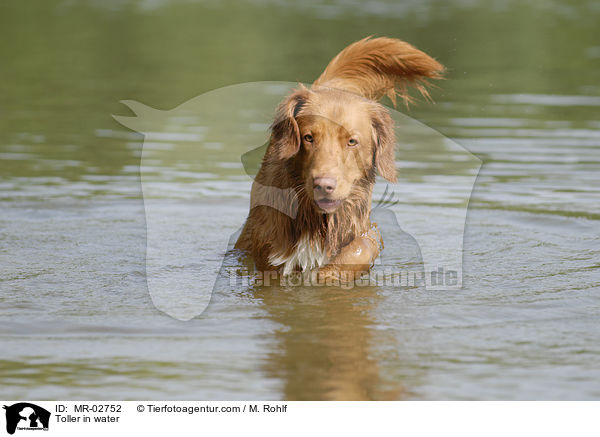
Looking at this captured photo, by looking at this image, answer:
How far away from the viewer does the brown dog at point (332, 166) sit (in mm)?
5578

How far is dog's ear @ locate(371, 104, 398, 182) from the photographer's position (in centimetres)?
599

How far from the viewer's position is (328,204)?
5.63 metres

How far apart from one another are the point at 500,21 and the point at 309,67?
31.3 feet

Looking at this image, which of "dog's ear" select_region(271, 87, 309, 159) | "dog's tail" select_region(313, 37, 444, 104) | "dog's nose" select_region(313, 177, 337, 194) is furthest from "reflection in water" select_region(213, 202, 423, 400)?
"dog's tail" select_region(313, 37, 444, 104)

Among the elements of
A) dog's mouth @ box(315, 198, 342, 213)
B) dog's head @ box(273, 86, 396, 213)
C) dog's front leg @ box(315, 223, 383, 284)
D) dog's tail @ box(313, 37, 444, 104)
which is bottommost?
dog's front leg @ box(315, 223, 383, 284)

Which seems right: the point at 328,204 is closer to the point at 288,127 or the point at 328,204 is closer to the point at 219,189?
the point at 288,127

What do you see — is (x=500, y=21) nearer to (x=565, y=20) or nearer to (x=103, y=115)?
(x=565, y=20)

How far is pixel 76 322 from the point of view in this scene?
5.12 metres

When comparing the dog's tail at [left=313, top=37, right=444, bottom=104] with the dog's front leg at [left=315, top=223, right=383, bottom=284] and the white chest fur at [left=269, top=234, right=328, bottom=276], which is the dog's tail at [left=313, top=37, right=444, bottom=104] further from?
the white chest fur at [left=269, top=234, right=328, bottom=276]

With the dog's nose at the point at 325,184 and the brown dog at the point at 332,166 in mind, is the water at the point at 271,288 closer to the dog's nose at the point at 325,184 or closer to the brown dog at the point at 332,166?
the brown dog at the point at 332,166

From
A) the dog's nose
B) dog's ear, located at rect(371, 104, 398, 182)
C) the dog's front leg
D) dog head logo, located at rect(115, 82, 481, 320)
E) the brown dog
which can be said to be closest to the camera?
the dog's nose
